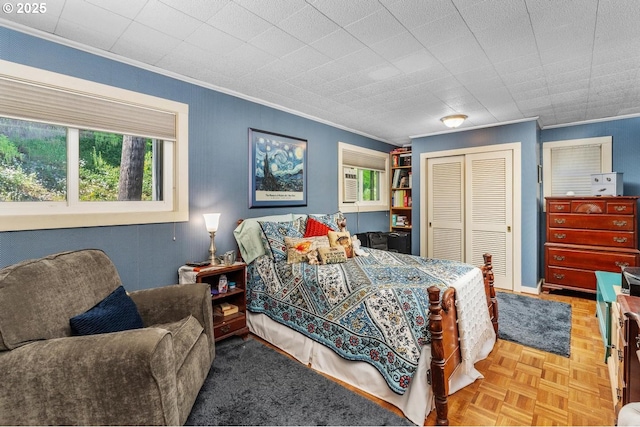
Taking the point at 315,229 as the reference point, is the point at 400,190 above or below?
above

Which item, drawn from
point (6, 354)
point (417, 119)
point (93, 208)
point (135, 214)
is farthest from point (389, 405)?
point (417, 119)

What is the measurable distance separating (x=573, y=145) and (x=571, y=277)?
1.91m

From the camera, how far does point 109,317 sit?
5.18ft

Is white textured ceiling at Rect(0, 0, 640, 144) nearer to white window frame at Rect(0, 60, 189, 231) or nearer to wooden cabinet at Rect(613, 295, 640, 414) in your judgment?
white window frame at Rect(0, 60, 189, 231)

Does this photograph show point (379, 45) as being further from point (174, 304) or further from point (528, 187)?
point (528, 187)

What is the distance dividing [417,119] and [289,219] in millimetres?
2303

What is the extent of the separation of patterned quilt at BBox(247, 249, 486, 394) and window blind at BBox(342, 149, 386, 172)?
218 cm

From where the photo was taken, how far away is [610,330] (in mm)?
2145

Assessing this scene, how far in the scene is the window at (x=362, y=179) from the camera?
4641 mm

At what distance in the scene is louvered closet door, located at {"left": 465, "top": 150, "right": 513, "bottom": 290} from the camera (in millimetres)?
4316

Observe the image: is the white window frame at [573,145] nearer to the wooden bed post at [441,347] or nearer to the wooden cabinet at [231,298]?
the wooden bed post at [441,347]

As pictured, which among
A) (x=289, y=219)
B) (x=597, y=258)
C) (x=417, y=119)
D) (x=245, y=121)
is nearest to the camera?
(x=245, y=121)

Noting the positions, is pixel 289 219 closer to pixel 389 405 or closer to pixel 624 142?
pixel 389 405

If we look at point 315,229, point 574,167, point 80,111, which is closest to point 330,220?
point 315,229
